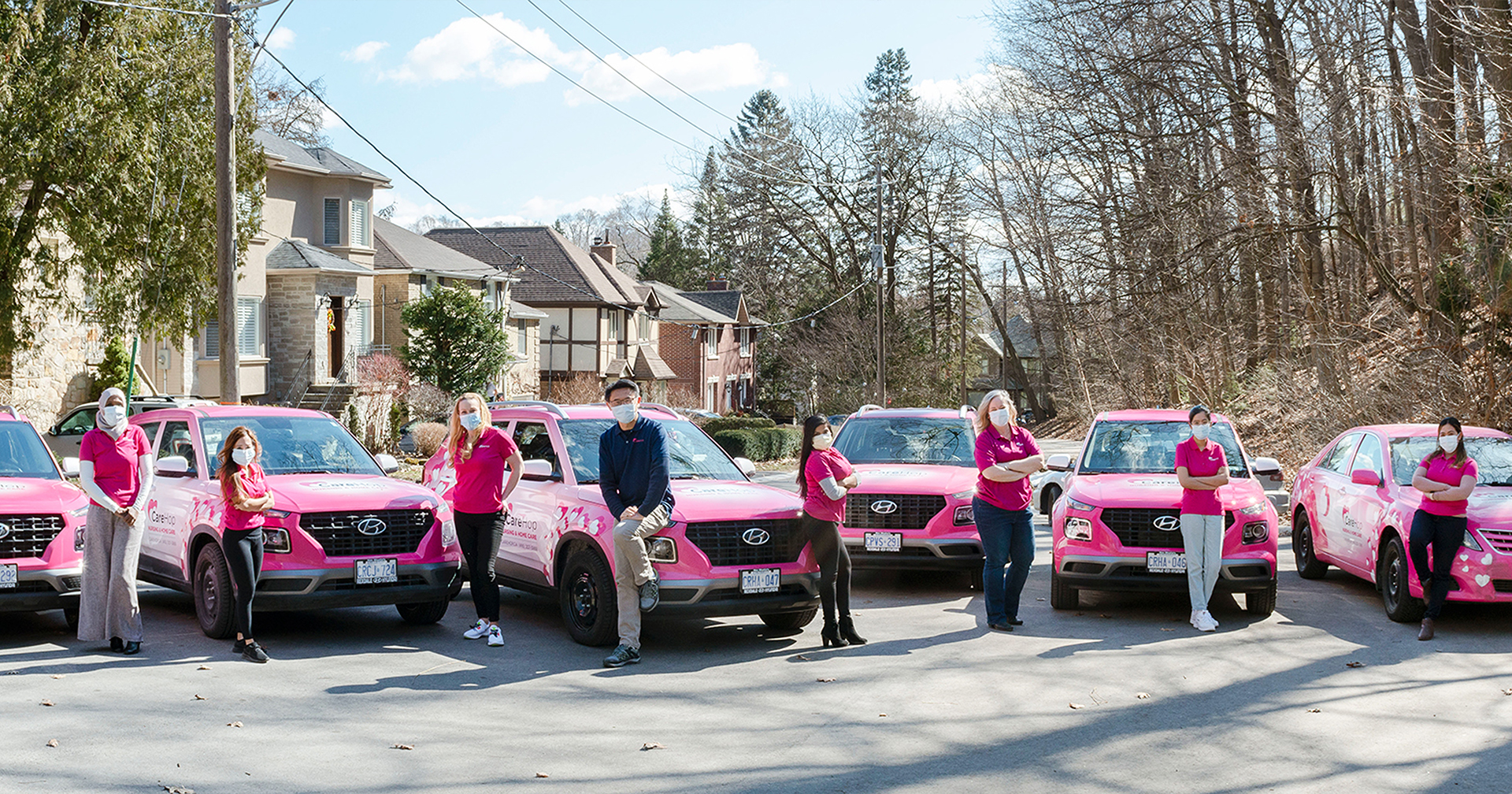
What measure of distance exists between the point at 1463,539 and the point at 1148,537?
2315 millimetres

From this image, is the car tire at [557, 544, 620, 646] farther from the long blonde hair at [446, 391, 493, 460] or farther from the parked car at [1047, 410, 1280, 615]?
the parked car at [1047, 410, 1280, 615]

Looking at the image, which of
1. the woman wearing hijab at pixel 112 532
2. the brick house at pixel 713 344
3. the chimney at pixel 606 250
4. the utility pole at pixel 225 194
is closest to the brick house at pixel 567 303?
the chimney at pixel 606 250

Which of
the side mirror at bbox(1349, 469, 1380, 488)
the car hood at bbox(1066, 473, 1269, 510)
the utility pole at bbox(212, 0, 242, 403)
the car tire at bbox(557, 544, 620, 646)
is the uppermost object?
the utility pole at bbox(212, 0, 242, 403)

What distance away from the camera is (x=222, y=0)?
A: 1600 cm

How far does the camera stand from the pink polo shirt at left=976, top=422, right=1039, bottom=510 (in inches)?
389

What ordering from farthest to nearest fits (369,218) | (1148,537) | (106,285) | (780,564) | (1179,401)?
(369,218) < (1179,401) < (106,285) < (1148,537) < (780,564)

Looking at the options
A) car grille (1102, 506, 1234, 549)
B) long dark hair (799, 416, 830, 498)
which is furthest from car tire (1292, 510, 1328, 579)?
long dark hair (799, 416, 830, 498)

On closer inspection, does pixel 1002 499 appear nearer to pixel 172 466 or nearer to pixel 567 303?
pixel 172 466

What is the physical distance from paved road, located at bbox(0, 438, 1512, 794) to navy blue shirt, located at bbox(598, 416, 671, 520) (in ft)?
3.79

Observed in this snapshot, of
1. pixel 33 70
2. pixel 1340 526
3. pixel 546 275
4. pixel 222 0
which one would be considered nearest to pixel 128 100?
pixel 33 70

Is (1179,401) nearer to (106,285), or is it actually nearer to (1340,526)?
(1340,526)

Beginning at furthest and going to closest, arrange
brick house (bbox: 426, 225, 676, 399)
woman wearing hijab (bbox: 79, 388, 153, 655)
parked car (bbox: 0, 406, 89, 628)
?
brick house (bbox: 426, 225, 676, 399) → parked car (bbox: 0, 406, 89, 628) → woman wearing hijab (bbox: 79, 388, 153, 655)

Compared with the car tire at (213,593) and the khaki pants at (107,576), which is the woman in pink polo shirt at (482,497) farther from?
the khaki pants at (107,576)

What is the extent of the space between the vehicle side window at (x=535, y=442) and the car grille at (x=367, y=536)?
1.11m
